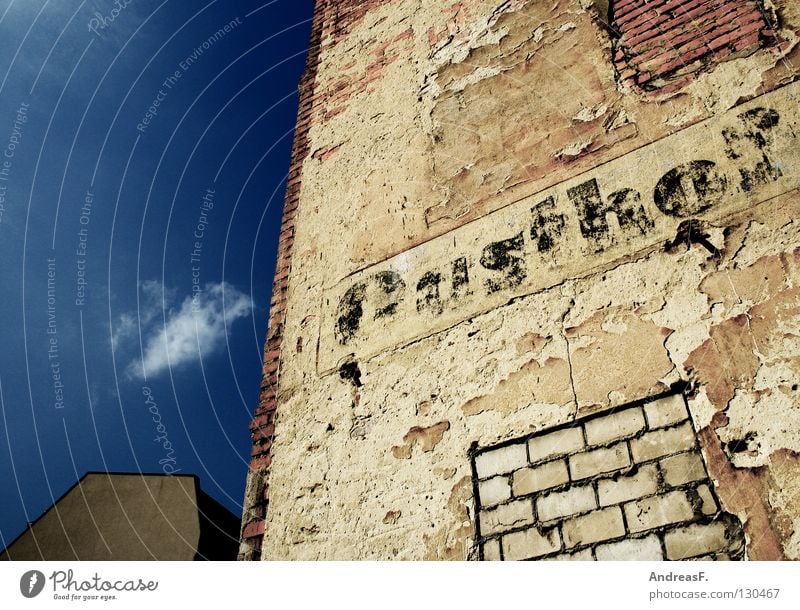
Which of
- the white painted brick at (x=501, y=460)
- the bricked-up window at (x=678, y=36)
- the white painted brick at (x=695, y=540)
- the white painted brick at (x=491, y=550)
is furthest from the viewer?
the bricked-up window at (x=678, y=36)

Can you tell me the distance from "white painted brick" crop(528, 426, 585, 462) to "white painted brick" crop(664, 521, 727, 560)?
0.45 metres

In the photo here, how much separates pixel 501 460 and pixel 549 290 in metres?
0.82

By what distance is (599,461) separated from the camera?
7.07 feet

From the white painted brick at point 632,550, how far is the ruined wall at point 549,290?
0.6 inches

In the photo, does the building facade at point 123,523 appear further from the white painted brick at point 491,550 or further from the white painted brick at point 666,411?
the white painted brick at point 666,411

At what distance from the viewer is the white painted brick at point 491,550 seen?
7.25 ft

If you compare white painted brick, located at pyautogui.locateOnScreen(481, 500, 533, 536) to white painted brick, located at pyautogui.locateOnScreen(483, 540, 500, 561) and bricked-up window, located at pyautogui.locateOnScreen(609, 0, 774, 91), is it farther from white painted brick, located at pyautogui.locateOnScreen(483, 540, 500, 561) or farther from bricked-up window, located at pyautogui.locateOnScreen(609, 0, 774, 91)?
bricked-up window, located at pyautogui.locateOnScreen(609, 0, 774, 91)

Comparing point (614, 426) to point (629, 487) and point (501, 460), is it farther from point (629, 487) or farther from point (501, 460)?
point (501, 460)

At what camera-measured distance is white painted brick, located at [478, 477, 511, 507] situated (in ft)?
7.54

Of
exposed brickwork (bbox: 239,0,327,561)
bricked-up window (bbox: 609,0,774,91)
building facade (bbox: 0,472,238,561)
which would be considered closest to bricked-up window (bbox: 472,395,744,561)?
exposed brickwork (bbox: 239,0,327,561)

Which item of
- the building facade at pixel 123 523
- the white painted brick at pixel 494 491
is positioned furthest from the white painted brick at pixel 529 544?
the building facade at pixel 123 523

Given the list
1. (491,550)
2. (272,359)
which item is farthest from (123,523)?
(491,550)
